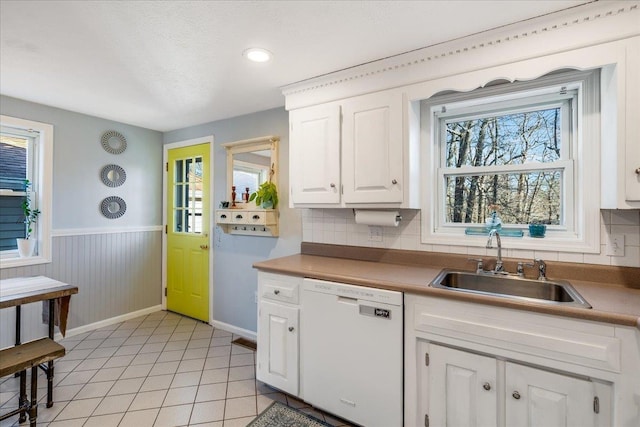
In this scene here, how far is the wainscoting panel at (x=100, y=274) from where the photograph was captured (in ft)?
9.14

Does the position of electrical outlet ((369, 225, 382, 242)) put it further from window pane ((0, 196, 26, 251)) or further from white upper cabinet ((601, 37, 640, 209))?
window pane ((0, 196, 26, 251))

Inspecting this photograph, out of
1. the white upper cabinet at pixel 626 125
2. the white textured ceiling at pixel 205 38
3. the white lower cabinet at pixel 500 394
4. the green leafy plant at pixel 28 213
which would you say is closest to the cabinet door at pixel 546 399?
the white lower cabinet at pixel 500 394

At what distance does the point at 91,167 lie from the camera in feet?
10.5

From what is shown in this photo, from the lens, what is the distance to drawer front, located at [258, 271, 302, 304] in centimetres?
199

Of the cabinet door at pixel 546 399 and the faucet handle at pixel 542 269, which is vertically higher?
the faucet handle at pixel 542 269

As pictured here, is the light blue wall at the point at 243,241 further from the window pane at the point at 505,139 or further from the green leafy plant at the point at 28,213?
the green leafy plant at the point at 28,213

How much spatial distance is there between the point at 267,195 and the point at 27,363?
6.16 ft

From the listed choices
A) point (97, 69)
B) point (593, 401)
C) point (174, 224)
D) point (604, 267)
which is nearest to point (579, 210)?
point (604, 267)

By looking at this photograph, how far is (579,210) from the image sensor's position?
69.9 inches

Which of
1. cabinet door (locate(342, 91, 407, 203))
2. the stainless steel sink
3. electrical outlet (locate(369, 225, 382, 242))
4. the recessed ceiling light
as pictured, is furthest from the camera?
electrical outlet (locate(369, 225, 382, 242))

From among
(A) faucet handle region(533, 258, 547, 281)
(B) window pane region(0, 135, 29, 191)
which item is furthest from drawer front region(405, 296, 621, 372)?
(B) window pane region(0, 135, 29, 191)

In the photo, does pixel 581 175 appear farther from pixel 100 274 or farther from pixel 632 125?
pixel 100 274

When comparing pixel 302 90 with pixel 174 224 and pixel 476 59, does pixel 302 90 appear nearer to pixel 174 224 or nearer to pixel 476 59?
pixel 476 59

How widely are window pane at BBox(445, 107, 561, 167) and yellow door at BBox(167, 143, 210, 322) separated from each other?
8.40ft
